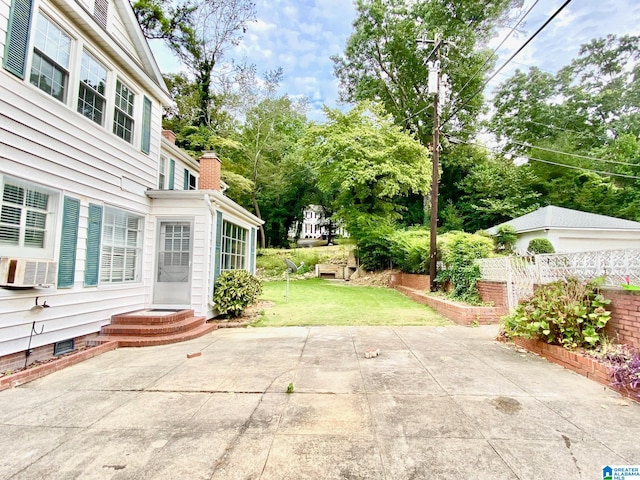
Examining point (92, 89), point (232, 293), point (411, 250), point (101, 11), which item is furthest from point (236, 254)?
point (411, 250)

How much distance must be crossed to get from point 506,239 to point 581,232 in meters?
3.01

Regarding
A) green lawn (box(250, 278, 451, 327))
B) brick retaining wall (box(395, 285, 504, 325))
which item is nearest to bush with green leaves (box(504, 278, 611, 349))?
brick retaining wall (box(395, 285, 504, 325))

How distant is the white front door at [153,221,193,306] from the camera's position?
6566mm

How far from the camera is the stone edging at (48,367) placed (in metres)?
3.50

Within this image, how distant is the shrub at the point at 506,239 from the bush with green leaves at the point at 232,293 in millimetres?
13284

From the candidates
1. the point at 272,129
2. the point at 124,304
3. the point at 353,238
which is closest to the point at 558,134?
the point at 353,238

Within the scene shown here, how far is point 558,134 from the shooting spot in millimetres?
22031

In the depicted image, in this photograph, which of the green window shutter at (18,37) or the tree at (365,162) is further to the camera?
the tree at (365,162)

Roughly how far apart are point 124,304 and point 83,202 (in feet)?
6.85

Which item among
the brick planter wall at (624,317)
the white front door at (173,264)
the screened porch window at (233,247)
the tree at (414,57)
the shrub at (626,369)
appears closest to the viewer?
the shrub at (626,369)

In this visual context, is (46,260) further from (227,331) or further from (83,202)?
(227,331)

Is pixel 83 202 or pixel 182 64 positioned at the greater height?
pixel 182 64

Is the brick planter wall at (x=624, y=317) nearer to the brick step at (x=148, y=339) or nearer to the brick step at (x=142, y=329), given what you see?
the brick step at (x=148, y=339)

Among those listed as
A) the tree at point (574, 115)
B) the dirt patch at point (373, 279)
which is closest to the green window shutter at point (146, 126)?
the dirt patch at point (373, 279)
